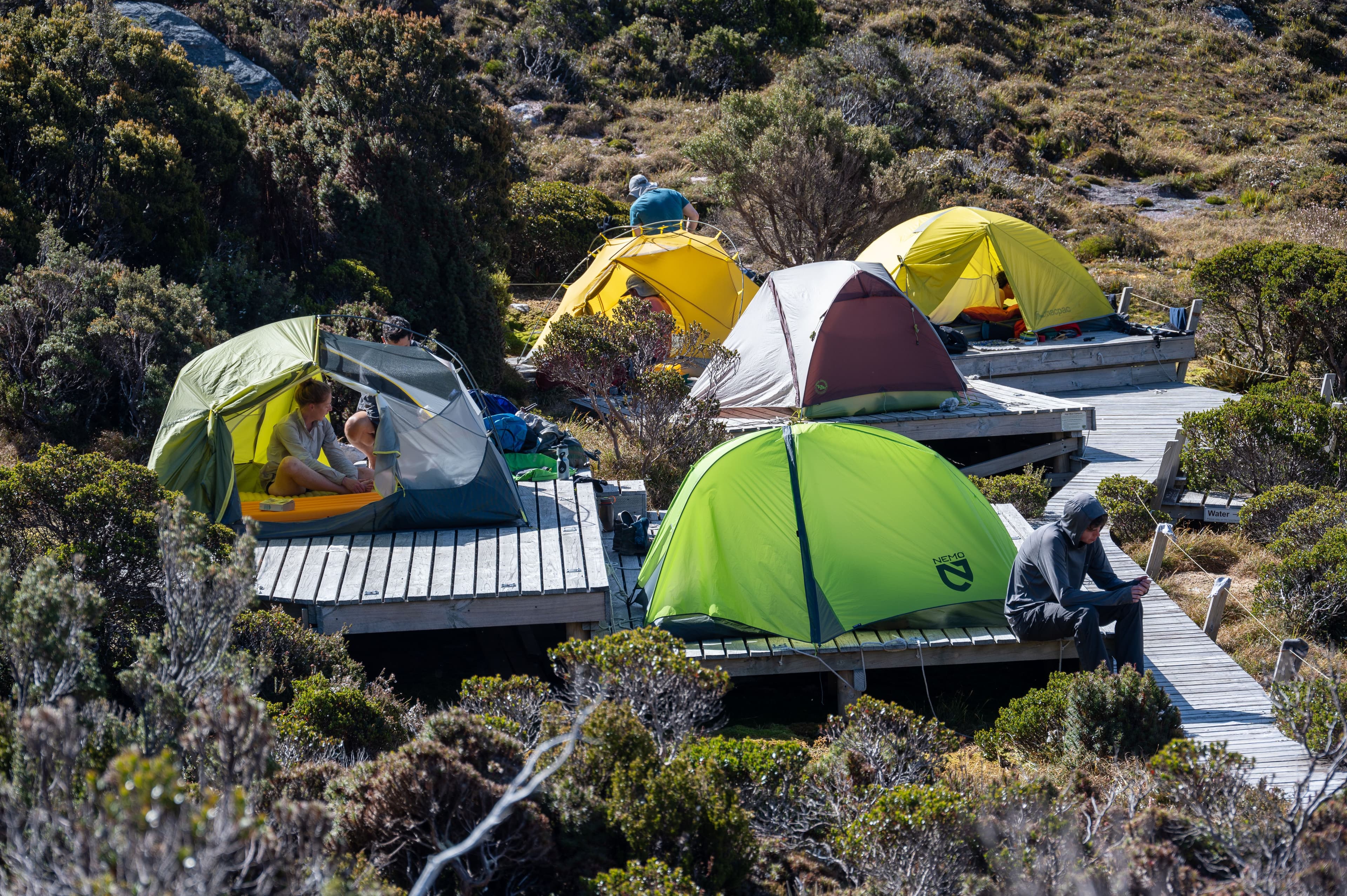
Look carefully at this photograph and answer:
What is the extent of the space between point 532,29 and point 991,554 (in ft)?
102

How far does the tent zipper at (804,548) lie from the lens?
18.7ft

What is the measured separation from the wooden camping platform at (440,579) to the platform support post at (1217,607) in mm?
3660

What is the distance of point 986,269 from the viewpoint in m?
13.6

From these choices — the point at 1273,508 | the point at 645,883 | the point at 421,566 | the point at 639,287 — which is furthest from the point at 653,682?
the point at 639,287

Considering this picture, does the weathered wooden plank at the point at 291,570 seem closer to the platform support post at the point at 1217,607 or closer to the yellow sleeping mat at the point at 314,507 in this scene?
the yellow sleeping mat at the point at 314,507

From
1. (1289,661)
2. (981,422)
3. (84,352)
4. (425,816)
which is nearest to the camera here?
(425,816)

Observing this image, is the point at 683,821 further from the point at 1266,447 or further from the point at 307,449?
the point at 1266,447

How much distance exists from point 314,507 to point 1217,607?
548 centimetres

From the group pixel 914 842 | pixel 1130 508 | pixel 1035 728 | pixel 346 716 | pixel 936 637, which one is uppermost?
pixel 914 842

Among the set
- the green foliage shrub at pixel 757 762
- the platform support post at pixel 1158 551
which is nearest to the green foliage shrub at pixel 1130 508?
the platform support post at pixel 1158 551

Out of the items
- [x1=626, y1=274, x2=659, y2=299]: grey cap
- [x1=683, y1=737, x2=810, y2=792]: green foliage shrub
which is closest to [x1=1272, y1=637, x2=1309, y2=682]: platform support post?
[x1=683, y1=737, x2=810, y2=792]: green foliage shrub

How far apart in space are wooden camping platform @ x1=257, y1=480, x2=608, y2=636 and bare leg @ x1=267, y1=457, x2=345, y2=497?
35cm

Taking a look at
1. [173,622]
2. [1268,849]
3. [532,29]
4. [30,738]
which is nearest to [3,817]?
[30,738]

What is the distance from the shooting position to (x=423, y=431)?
6418 mm
